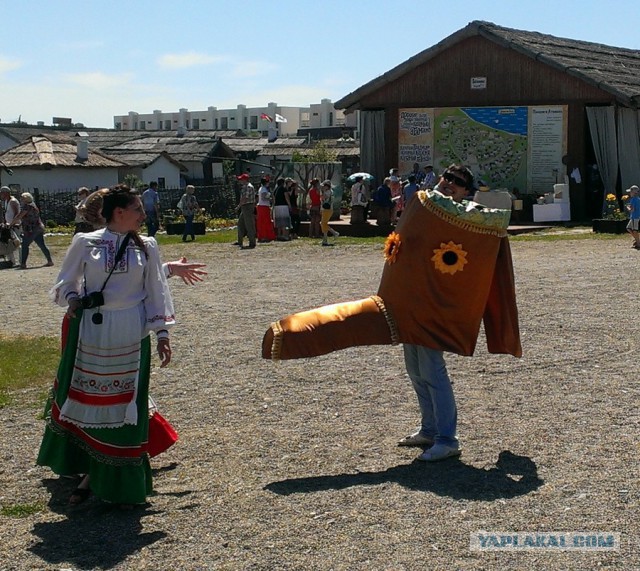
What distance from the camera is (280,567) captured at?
4.73 meters

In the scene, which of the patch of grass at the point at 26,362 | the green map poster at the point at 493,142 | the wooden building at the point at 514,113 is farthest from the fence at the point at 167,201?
A: the patch of grass at the point at 26,362

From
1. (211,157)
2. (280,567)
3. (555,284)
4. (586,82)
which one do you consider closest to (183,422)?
(280,567)

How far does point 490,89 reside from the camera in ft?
89.0

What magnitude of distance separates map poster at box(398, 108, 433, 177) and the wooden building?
0.03 m

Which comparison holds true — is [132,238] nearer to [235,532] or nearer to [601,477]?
[235,532]

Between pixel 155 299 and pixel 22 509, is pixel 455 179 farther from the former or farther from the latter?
pixel 22 509

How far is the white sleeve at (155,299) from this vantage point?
5.68 m

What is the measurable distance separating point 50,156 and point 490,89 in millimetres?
19998

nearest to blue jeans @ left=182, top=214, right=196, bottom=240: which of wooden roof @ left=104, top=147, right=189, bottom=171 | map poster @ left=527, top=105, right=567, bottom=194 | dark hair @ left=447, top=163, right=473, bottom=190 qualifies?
map poster @ left=527, top=105, right=567, bottom=194

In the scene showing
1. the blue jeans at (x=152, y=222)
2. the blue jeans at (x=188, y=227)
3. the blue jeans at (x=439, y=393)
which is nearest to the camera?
the blue jeans at (x=439, y=393)

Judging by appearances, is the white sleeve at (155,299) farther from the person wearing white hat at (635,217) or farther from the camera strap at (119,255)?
the person wearing white hat at (635,217)

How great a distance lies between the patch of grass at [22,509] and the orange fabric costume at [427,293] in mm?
1467

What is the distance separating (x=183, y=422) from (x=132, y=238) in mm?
2082

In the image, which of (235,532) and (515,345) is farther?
(515,345)
